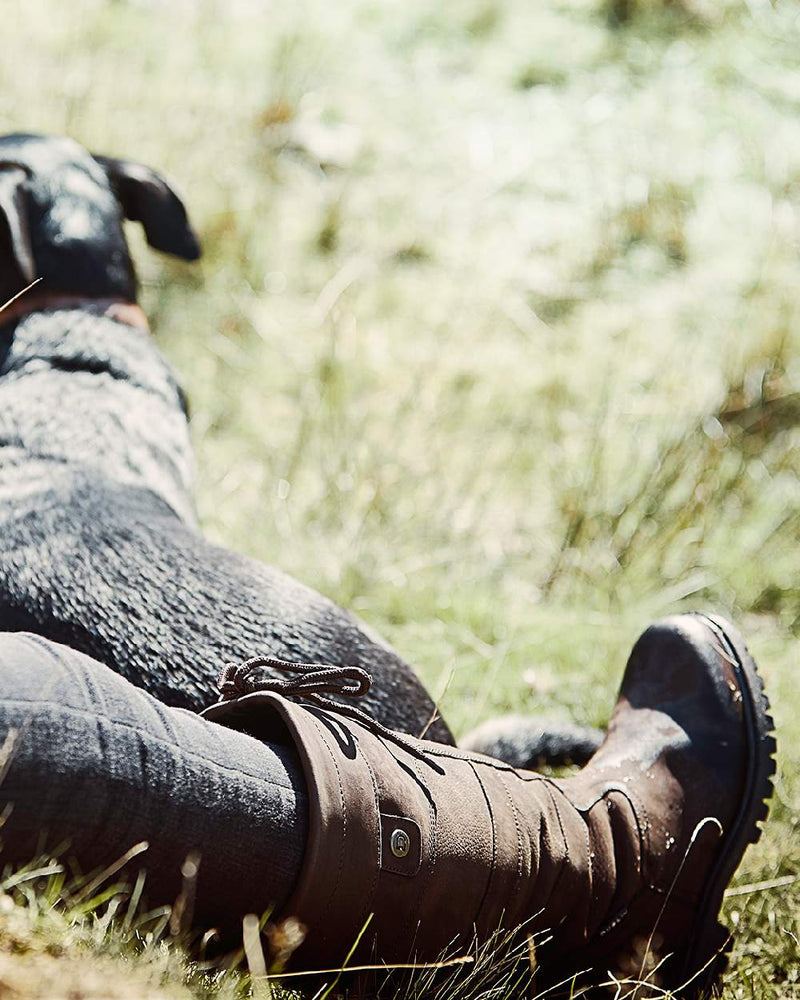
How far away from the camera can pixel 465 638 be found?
3.31 m

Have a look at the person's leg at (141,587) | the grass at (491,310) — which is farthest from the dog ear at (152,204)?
the person's leg at (141,587)

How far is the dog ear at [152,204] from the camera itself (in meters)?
3.71

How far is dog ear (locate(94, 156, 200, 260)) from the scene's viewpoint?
12.2 ft

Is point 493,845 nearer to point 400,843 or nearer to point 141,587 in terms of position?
point 400,843

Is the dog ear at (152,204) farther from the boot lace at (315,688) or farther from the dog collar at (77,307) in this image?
the boot lace at (315,688)

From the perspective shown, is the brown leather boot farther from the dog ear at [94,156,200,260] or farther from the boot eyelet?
the dog ear at [94,156,200,260]

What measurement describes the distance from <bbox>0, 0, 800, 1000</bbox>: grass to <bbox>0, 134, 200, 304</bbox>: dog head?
75 centimetres

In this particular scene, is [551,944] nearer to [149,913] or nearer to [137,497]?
[149,913]

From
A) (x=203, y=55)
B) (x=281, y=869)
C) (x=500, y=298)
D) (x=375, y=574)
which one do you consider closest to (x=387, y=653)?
(x=281, y=869)

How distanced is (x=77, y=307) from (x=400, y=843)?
2132 millimetres

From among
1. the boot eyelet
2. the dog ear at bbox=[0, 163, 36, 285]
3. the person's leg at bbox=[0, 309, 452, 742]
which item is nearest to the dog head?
the dog ear at bbox=[0, 163, 36, 285]

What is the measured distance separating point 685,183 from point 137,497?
4.07 metres

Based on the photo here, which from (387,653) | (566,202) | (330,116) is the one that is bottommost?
(387,653)

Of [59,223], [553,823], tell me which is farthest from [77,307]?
[553,823]
